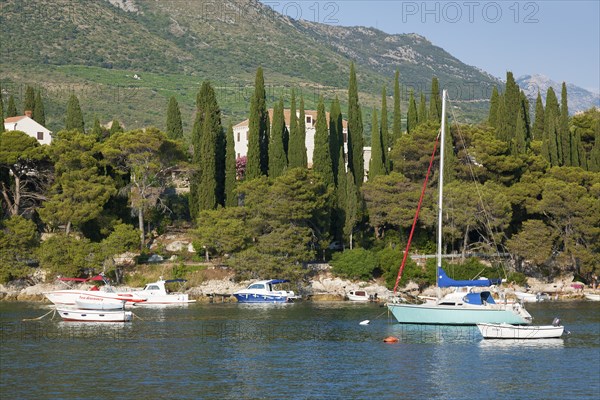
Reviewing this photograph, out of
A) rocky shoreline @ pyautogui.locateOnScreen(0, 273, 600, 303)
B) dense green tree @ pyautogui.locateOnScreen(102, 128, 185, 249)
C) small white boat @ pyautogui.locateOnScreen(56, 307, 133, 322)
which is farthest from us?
dense green tree @ pyautogui.locateOnScreen(102, 128, 185, 249)

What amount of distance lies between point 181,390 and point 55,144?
43551mm

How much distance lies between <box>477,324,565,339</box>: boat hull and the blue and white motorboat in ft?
75.0

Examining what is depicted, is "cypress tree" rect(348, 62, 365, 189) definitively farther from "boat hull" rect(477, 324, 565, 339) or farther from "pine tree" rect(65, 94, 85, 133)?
"boat hull" rect(477, 324, 565, 339)

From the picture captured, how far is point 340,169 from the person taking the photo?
261 feet

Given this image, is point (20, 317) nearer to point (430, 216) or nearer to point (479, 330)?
point (479, 330)

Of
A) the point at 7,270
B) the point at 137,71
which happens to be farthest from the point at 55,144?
the point at 137,71

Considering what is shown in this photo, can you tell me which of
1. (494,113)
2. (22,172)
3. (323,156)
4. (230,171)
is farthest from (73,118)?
(494,113)

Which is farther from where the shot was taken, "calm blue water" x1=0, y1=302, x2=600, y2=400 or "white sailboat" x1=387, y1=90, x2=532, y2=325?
"white sailboat" x1=387, y1=90, x2=532, y2=325

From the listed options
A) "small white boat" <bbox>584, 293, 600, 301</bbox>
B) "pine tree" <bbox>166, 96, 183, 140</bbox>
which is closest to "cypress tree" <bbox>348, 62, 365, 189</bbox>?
"pine tree" <bbox>166, 96, 183, 140</bbox>

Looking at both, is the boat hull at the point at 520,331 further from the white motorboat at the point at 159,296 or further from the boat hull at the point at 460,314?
the white motorboat at the point at 159,296

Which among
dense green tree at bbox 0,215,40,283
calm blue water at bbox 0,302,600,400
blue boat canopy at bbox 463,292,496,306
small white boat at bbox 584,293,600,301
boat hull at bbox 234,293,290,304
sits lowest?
calm blue water at bbox 0,302,600,400

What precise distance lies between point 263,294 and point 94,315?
14954mm

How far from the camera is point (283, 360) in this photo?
44.0 meters

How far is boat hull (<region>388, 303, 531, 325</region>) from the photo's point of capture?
177 feet
